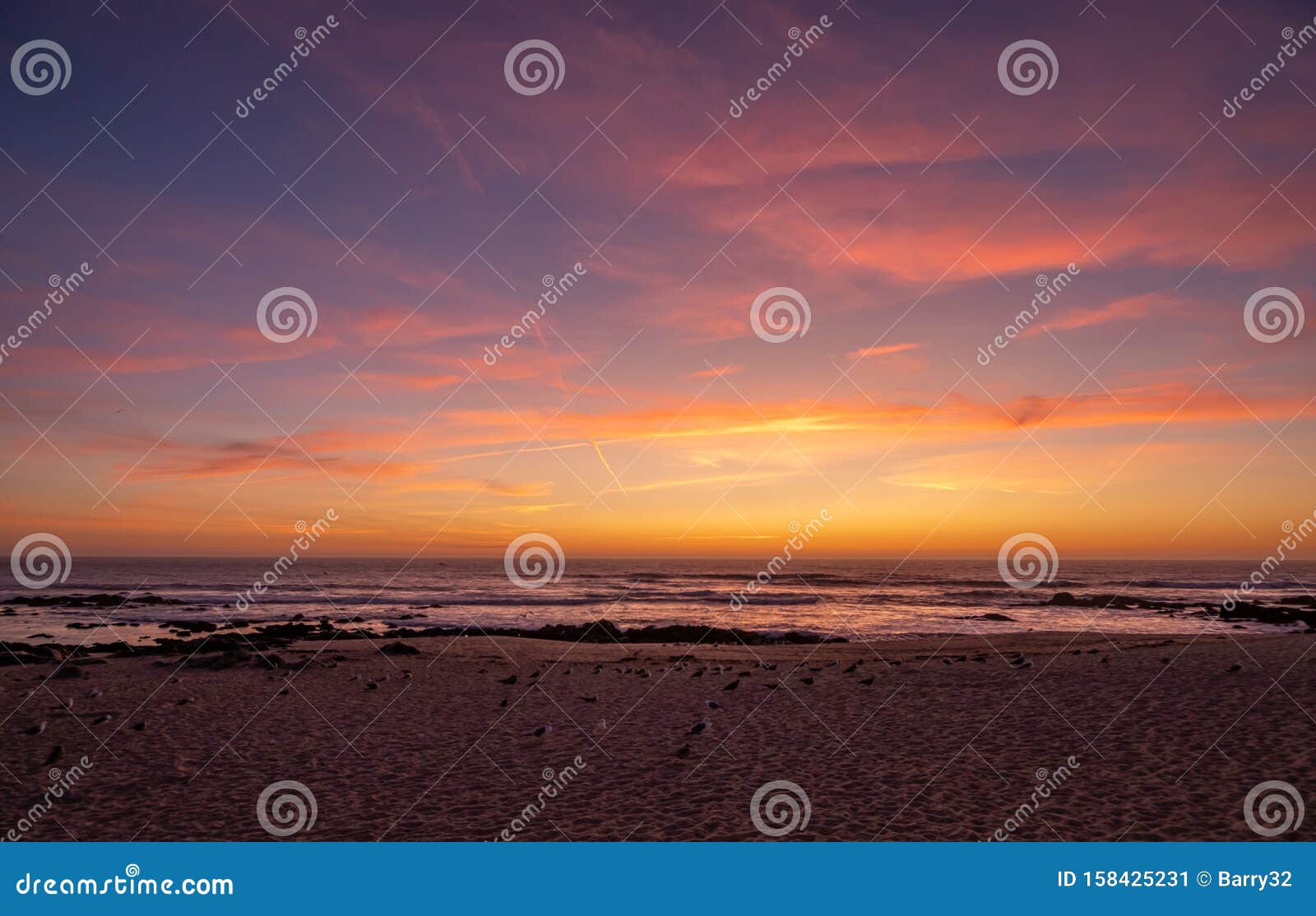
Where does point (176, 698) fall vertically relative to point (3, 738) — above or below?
above

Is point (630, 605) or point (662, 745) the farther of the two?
point (630, 605)

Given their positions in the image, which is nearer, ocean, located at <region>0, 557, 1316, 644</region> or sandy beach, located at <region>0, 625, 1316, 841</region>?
sandy beach, located at <region>0, 625, 1316, 841</region>

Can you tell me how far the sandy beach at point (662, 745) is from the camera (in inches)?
393

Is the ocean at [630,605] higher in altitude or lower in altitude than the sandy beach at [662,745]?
higher

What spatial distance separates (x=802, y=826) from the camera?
976 centimetres

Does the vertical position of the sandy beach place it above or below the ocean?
below

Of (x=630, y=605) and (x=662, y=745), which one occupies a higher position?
(x=630, y=605)

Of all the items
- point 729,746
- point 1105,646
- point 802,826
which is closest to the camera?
point 802,826

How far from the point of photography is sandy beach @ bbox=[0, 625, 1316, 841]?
393 inches

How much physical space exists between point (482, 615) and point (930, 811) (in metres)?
42.1

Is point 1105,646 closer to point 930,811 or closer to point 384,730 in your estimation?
point 930,811

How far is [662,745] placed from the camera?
1391cm

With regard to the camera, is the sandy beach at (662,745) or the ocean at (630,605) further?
the ocean at (630,605)

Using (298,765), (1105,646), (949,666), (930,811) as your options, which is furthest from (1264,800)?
(1105,646)
